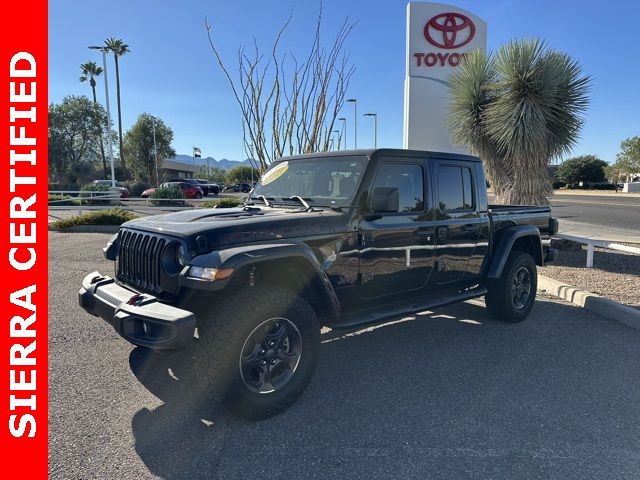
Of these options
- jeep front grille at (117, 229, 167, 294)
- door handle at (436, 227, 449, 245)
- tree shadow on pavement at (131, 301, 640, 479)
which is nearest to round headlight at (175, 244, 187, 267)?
jeep front grille at (117, 229, 167, 294)

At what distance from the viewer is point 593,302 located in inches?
222

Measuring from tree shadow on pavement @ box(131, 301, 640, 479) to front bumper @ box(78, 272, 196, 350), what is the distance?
2.11 feet

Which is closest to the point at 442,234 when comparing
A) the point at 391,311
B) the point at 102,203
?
the point at 391,311

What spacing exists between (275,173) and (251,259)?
181 centimetres

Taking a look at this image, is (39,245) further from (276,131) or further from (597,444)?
(276,131)

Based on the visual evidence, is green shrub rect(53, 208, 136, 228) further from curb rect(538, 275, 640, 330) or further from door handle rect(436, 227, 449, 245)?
curb rect(538, 275, 640, 330)

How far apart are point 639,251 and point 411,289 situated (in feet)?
13.6

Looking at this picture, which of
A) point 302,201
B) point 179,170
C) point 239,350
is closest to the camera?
point 239,350

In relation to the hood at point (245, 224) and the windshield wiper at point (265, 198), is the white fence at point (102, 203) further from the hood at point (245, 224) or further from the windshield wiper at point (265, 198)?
the hood at point (245, 224)

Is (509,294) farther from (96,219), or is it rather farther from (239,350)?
(96,219)

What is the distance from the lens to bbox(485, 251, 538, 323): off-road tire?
4988 mm

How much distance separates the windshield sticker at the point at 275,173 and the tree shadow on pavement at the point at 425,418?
1701 mm

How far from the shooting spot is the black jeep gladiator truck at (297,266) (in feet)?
9.50

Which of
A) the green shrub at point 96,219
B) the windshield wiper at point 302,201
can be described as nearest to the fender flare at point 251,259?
the windshield wiper at point 302,201
